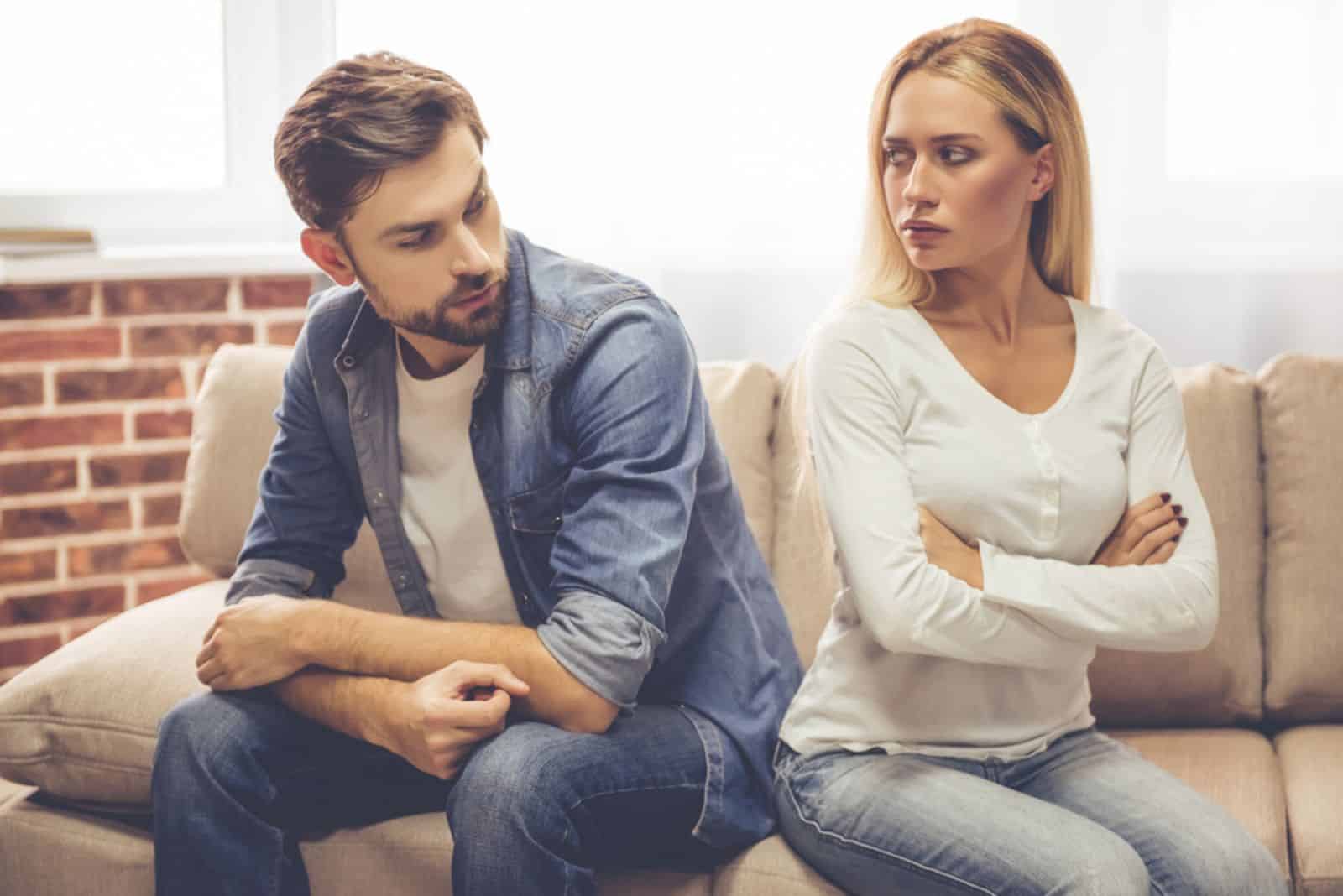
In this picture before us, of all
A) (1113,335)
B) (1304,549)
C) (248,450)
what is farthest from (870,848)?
(248,450)

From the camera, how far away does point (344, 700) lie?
1.61 metres

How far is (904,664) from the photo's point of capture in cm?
164

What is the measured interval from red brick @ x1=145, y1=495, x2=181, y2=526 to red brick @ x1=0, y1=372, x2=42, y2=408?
263 millimetres

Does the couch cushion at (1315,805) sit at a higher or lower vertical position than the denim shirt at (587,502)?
lower

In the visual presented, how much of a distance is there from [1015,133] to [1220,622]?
0.82m

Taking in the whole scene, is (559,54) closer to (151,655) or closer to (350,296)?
(350,296)

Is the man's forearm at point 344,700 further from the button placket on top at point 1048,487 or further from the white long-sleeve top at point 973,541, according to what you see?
the button placket on top at point 1048,487

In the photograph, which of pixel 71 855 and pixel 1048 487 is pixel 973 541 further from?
pixel 71 855

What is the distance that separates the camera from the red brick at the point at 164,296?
258 centimetres

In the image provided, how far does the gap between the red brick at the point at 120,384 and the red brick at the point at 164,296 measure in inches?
4.2

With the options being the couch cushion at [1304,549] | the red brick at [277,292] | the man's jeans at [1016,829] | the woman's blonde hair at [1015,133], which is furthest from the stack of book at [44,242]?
the couch cushion at [1304,549]

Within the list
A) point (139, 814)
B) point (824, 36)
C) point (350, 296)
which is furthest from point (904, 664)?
point (824, 36)

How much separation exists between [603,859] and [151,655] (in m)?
0.67

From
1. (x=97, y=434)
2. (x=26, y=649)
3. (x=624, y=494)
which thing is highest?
(x=624, y=494)
